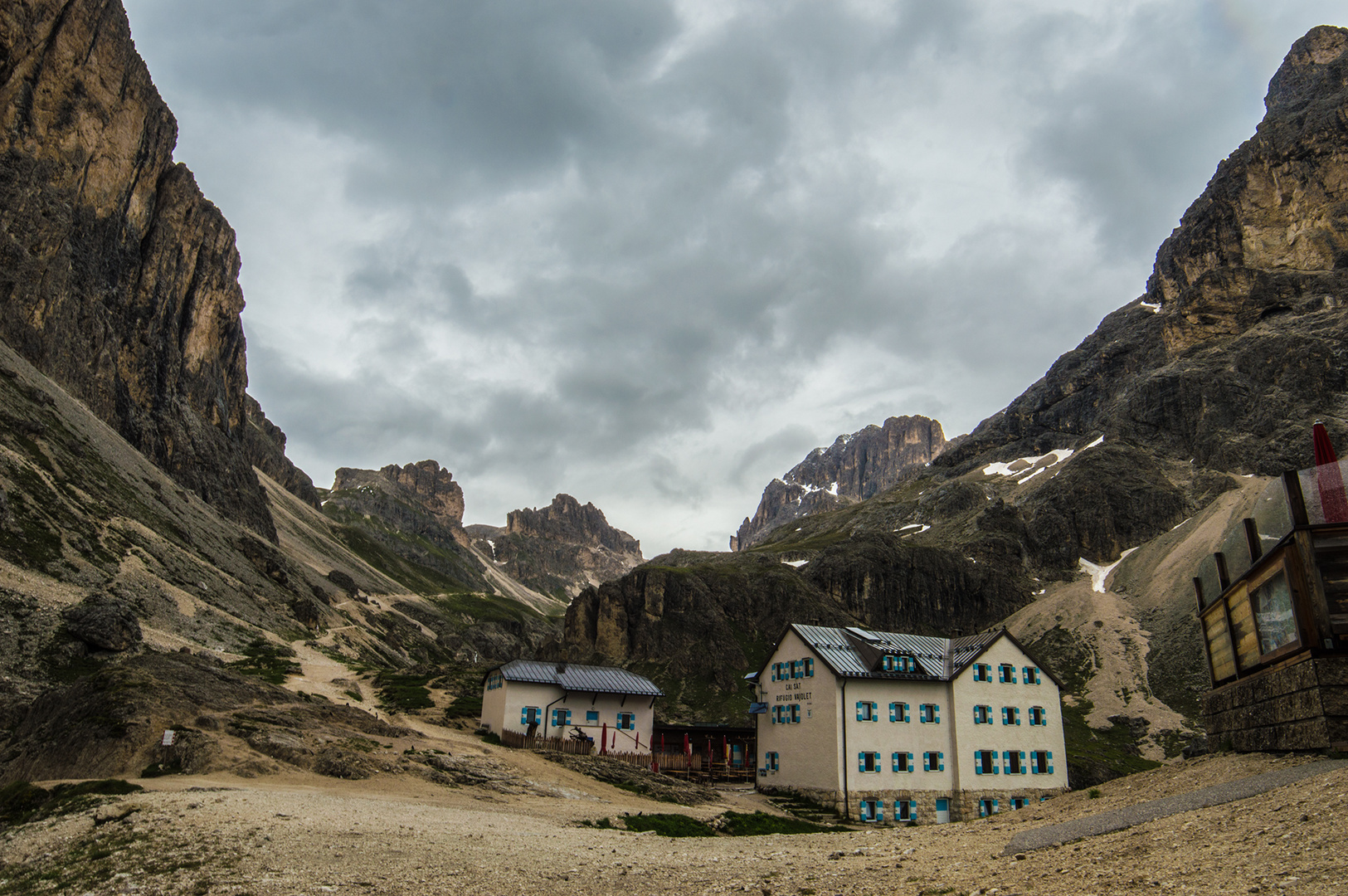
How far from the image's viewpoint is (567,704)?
5006 cm

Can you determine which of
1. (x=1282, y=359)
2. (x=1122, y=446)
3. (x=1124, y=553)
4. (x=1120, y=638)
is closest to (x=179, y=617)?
(x=1120, y=638)

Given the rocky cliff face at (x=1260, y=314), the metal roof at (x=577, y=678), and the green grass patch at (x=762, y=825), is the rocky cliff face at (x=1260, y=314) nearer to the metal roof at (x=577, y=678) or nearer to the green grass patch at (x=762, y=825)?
the metal roof at (x=577, y=678)

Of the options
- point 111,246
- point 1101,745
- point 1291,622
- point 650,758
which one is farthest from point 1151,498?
point 111,246

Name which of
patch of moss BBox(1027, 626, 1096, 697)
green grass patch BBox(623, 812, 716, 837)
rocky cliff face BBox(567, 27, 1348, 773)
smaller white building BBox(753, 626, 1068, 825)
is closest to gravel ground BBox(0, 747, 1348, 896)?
green grass patch BBox(623, 812, 716, 837)

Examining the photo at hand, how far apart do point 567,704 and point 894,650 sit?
72.3 ft

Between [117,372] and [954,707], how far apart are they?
12480cm

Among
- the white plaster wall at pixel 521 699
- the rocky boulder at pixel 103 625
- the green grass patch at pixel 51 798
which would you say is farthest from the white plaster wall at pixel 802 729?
the rocky boulder at pixel 103 625

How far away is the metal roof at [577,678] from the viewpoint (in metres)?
49.5

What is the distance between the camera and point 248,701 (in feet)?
128

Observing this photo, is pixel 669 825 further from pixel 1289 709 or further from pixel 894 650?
pixel 894 650

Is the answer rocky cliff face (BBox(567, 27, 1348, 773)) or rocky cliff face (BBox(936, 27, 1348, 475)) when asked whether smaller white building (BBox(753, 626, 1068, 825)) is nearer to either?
rocky cliff face (BBox(567, 27, 1348, 773))

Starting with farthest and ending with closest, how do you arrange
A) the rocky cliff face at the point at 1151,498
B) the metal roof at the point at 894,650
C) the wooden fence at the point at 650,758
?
the rocky cliff face at the point at 1151,498 → the wooden fence at the point at 650,758 → the metal roof at the point at 894,650

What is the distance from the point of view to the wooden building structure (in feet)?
54.9

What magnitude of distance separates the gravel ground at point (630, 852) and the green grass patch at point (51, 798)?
105 cm
